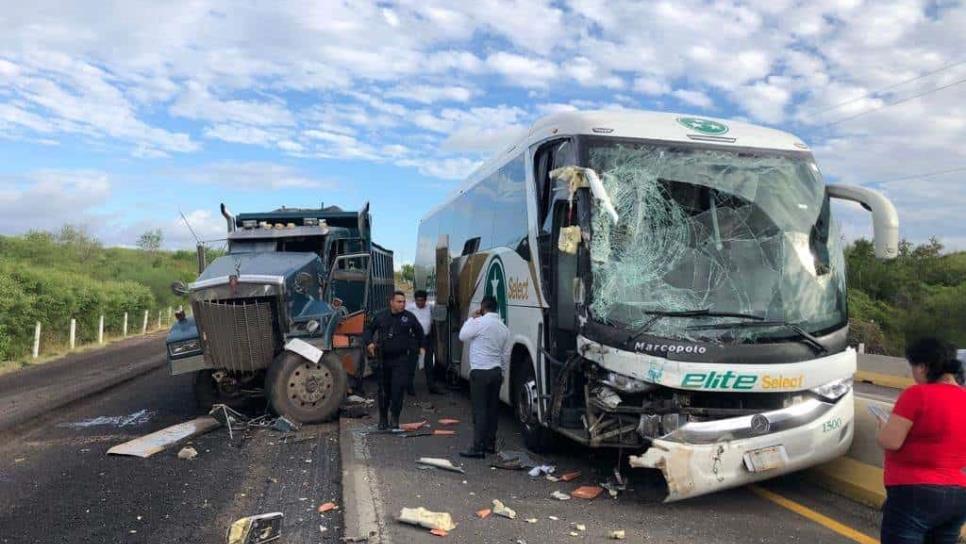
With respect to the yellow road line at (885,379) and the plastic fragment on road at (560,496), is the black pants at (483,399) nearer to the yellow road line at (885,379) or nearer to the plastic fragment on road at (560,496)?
the plastic fragment on road at (560,496)

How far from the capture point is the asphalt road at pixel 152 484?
18.9ft

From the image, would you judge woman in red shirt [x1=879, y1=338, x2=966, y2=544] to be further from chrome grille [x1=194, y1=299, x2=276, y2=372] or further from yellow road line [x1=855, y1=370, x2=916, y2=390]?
yellow road line [x1=855, y1=370, x2=916, y2=390]

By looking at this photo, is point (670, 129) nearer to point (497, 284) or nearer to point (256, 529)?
point (497, 284)

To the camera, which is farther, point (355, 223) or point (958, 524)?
point (355, 223)

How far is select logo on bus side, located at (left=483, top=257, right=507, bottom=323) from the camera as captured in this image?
9039mm

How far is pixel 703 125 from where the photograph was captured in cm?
730

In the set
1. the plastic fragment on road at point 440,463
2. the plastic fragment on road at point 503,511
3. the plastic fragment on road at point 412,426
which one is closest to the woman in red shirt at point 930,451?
the plastic fragment on road at point 503,511

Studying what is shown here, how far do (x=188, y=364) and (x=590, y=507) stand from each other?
244 inches

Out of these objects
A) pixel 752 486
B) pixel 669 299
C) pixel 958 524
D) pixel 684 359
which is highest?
pixel 669 299

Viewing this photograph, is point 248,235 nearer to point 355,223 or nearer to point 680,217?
point 355,223

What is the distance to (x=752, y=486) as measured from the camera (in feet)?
22.7

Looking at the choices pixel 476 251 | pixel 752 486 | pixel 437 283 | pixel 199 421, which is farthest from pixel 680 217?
pixel 437 283

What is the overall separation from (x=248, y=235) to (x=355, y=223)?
3174 mm

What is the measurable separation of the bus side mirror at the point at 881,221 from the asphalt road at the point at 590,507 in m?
2.22
